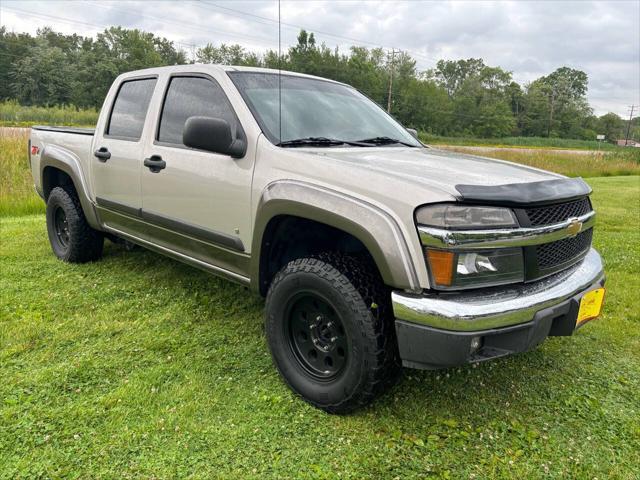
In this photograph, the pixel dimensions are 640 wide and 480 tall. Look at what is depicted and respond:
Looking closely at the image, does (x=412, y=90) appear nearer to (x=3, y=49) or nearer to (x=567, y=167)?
(x=3, y=49)

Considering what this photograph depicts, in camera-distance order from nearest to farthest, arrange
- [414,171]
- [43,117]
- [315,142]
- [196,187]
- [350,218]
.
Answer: [350,218], [414,171], [315,142], [196,187], [43,117]

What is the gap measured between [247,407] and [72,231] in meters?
2.91

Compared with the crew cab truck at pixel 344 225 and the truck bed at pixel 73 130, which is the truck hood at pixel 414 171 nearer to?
the crew cab truck at pixel 344 225

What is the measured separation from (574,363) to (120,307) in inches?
125

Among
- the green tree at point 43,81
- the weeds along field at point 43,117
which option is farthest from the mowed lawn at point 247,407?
the green tree at point 43,81

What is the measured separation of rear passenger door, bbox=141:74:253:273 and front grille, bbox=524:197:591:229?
1.46m

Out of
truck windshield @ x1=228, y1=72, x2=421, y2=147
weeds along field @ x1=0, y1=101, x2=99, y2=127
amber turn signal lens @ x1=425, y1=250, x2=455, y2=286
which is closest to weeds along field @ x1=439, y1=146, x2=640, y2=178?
truck windshield @ x1=228, y1=72, x2=421, y2=147

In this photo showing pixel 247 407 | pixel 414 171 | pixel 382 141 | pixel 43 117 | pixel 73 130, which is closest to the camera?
pixel 414 171

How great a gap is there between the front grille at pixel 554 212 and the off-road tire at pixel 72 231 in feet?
12.7

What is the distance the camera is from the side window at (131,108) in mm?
3695

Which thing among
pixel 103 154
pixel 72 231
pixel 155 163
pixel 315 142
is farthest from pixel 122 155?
pixel 315 142

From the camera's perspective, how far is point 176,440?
2.25m

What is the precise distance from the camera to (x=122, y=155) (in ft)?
12.2

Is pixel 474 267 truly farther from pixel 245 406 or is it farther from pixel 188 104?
pixel 188 104
